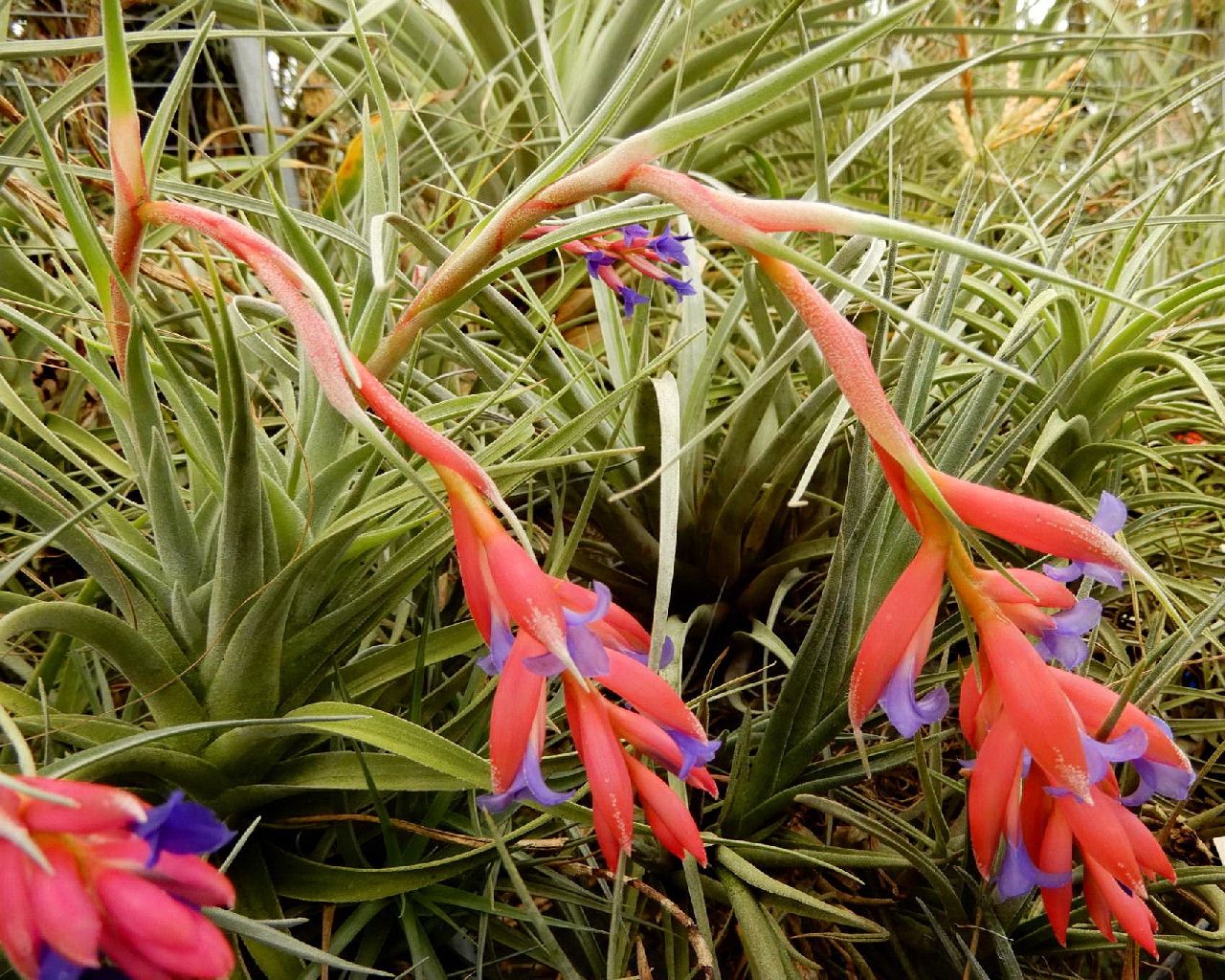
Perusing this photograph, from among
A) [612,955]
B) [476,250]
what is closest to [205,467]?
[476,250]

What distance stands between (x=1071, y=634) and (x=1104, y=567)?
0.04 meters

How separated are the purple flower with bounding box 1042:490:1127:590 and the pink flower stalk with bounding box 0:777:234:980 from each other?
33 centimetres

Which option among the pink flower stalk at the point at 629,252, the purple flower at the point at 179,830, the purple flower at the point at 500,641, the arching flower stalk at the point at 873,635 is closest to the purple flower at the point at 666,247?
the pink flower stalk at the point at 629,252

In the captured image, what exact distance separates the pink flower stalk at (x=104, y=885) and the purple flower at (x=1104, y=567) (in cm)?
33

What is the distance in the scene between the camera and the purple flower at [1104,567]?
37 cm

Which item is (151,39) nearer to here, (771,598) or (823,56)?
(823,56)

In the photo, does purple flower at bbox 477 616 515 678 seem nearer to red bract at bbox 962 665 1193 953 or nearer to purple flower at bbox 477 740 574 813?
purple flower at bbox 477 740 574 813

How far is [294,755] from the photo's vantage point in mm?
685

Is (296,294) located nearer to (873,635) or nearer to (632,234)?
(873,635)

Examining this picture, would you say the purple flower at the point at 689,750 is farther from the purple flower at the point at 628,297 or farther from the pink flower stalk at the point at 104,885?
the purple flower at the point at 628,297

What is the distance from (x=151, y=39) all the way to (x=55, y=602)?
44 centimetres

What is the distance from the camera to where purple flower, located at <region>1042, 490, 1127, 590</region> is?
1.23 ft

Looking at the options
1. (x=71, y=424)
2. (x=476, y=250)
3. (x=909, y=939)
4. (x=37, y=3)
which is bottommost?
(x=909, y=939)

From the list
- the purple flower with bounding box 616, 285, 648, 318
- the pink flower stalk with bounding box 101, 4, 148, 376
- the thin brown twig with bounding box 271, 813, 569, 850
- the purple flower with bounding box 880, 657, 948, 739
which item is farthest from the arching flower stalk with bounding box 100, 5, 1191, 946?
the purple flower with bounding box 616, 285, 648, 318
